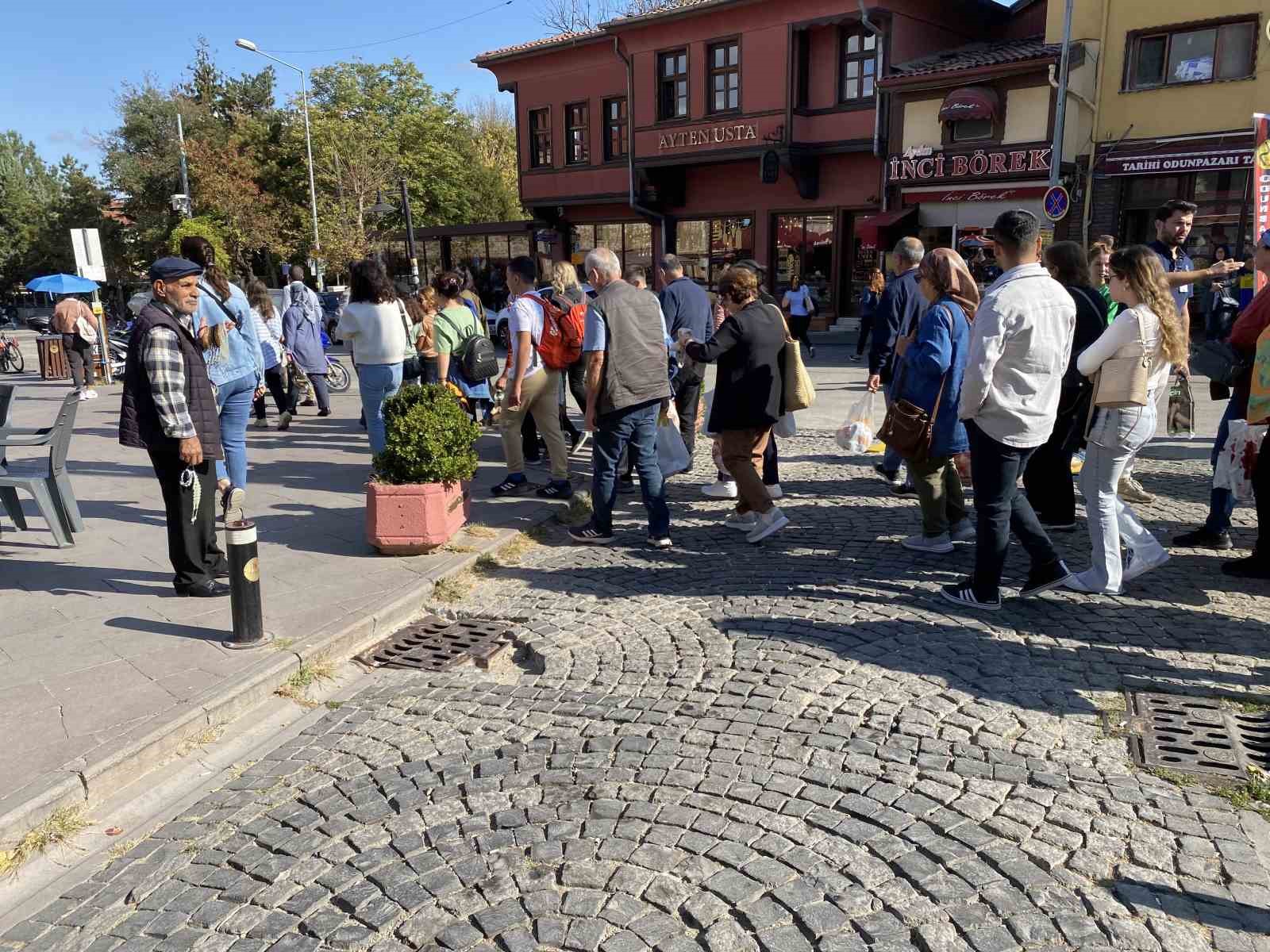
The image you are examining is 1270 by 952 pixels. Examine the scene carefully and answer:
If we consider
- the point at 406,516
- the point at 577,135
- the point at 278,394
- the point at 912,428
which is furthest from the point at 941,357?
the point at 577,135

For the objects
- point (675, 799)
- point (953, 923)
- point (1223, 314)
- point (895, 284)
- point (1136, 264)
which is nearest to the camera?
point (953, 923)

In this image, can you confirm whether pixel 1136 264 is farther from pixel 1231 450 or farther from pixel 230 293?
pixel 230 293

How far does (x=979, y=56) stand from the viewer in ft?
67.9

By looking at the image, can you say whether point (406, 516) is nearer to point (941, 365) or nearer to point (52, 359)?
point (941, 365)

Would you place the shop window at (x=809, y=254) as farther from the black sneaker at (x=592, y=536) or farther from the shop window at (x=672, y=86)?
the black sneaker at (x=592, y=536)

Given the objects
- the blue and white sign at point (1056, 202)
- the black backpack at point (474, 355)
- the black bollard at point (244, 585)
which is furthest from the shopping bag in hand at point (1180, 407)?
the blue and white sign at point (1056, 202)

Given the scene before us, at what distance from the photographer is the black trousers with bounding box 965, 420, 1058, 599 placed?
15.4 feet

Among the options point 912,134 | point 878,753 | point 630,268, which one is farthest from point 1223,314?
point 912,134

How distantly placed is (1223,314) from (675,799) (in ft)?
26.7

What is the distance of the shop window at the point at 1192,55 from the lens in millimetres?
17719

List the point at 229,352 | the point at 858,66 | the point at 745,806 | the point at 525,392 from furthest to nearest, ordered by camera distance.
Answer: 1. the point at 858,66
2. the point at 525,392
3. the point at 229,352
4. the point at 745,806

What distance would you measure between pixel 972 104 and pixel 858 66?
12.7 ft

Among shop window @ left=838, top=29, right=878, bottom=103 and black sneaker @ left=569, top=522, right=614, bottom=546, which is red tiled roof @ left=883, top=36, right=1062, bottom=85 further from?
black sneaker @ left=569, top=522, right=614, bottom=546

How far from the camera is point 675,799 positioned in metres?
3.29
